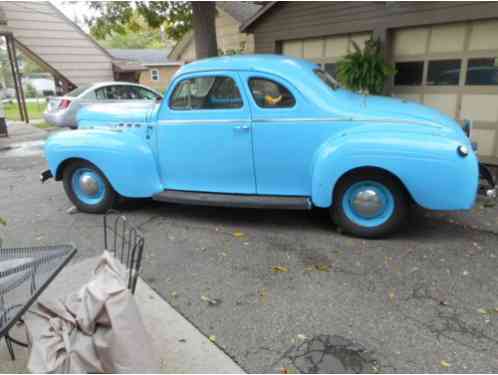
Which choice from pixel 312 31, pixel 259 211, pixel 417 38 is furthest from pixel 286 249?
pixel 312 31

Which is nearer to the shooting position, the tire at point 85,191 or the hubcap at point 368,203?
the hubcap at point 368,203

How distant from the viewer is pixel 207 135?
14.8ft

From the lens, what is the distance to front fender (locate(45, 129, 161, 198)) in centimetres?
480

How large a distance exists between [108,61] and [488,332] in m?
18.0

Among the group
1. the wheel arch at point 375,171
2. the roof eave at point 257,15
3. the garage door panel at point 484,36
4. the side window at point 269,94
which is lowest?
the wheel arch at point 375,171

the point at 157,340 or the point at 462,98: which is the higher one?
the point at 462,98

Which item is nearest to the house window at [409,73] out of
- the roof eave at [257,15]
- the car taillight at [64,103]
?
the roof eave at [257,15]

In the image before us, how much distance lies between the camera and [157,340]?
2762mm

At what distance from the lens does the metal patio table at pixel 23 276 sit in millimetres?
2037

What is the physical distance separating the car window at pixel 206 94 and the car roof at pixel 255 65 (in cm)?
13

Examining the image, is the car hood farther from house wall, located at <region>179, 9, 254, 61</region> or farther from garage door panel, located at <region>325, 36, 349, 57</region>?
house wall, located at <region>179, 9, 254, 61</region>

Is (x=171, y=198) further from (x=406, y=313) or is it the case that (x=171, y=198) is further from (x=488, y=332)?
(x=488, y=332)

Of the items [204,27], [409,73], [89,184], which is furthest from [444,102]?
[89,184]

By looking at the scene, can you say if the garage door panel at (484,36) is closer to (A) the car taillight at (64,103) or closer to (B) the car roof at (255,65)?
(B) the car roof at (255,65)
